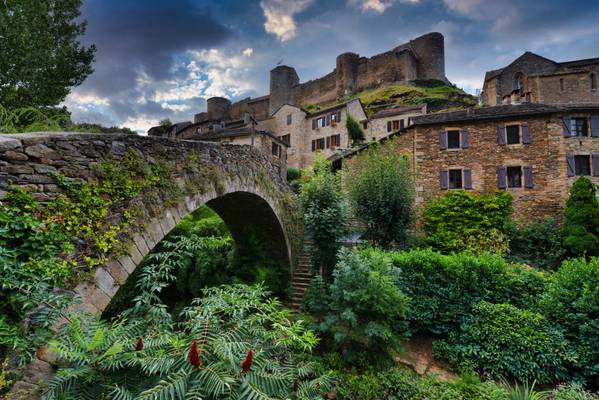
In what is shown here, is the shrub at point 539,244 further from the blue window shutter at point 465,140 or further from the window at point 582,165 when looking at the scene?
the blue window shutter at point 465,140

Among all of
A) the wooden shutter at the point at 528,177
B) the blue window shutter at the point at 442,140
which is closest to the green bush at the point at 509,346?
the wooden shutter at the point at 528,177

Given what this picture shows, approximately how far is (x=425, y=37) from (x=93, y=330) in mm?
48657

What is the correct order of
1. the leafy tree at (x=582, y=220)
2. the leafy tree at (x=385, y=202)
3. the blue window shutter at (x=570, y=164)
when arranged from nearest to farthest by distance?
the leafy tree at (x=385, y=202) → the leafy tree at (x=582, y=220) → the blue window shutter at (x=570, y=164)

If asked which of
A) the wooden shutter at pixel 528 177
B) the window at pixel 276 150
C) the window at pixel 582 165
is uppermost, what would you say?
the window at pixel 276 150

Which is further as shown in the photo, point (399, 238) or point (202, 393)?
point (399, 238)

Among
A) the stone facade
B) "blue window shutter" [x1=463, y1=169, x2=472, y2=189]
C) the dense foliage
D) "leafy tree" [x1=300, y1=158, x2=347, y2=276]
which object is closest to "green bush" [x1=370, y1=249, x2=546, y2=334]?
"leafy tree" [x1=300, y1=158, x2=347, y2=276]

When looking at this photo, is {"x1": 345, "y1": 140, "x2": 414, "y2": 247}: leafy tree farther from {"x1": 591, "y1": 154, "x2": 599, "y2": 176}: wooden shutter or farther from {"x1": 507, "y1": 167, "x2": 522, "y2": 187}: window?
{"x1": 591, "y1": 154, "x2": 599, "y2": 176}: wooden shutter

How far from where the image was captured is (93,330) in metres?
3.34

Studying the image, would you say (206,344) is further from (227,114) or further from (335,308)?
(227,114)

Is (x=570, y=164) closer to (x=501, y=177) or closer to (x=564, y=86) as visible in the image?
(x=501, y=177)

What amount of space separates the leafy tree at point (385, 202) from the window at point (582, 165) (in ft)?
30.4

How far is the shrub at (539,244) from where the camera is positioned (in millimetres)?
12547

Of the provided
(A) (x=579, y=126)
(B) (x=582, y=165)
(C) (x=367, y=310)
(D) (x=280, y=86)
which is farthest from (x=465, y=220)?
(D) (x=280, y=86)

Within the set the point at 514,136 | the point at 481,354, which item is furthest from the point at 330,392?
the point at 514,136
